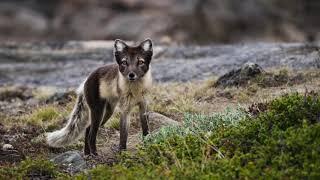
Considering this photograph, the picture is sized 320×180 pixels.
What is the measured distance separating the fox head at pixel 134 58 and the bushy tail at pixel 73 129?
1034 mm

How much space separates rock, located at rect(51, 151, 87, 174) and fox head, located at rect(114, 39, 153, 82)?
1.07 metres

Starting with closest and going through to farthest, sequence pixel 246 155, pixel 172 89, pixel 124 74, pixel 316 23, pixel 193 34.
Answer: pixel 246 155, pixel 124 74, pixel 172 89, pixel 193 34, pixel 316 23

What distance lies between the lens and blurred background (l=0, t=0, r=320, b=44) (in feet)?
95.6

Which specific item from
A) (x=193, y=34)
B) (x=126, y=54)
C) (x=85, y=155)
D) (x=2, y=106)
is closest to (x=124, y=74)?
(x=126, y=54)

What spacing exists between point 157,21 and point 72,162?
21877 mm

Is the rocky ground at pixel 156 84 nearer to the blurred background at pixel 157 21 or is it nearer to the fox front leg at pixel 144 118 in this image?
the fox front leg at pixel 144 118

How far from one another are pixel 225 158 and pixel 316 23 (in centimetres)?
2561

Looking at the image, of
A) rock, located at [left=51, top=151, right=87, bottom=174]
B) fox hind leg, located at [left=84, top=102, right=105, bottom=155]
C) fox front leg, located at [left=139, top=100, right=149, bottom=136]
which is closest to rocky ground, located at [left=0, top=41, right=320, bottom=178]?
rock, located at [left=51, top=151, right=87, bottom=174]

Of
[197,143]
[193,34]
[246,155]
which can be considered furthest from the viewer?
[193,34]

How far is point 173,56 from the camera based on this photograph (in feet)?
58.5

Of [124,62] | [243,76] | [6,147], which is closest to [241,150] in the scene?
[124,62]

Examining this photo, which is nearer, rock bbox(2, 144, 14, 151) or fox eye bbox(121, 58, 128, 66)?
fox eye bbox(121, 58, 128, 66)

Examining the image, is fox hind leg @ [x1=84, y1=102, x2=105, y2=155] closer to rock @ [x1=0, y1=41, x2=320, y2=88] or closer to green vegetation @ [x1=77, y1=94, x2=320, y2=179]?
green vegetation @ [x1=77, y1=94, x2=320, y2=179]

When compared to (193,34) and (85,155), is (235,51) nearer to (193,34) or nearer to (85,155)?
(85,155)
